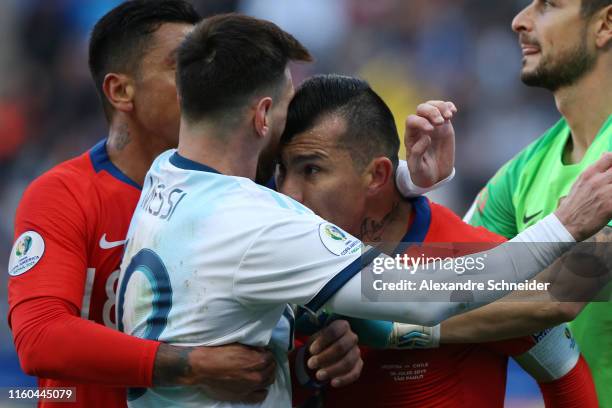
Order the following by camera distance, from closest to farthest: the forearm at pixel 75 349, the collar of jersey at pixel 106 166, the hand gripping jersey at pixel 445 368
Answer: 1. the forearm at pixel 75 349
2. the hand gripping jersey at pixel 445 368
3. the collar of jersey at pixel 106 166

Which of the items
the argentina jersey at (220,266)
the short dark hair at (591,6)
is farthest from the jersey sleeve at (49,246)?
the short dark hair at (591,6)

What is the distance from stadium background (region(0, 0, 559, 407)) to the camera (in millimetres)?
9219

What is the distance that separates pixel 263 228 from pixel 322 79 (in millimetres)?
959

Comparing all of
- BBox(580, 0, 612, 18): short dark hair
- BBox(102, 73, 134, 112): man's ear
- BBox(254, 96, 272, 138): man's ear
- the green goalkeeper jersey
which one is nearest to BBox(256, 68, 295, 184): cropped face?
BBox(254, 96, 272, 138): man's ear

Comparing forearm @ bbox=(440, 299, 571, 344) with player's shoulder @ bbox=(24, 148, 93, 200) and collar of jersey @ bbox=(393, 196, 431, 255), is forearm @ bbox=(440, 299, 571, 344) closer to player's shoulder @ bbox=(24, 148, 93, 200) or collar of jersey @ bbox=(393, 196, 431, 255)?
collar of jersey @ bbox=(393, 196, 431, 255)

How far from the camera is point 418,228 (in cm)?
350

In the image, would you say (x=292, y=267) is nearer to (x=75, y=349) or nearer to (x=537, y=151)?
(x=75, y=349)

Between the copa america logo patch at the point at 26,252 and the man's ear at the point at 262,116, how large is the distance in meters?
0.85

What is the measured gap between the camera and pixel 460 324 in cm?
332

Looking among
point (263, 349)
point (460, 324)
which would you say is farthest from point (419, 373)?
point (263, 349)

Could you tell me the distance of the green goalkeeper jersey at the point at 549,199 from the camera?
396 centimetres

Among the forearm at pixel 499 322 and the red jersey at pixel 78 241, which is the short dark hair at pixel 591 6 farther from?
the red jersey at pixel 78 241

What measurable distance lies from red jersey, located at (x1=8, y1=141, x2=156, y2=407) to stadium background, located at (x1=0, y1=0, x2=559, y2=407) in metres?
5.65

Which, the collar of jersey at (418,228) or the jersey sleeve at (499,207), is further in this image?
the jersey sleeve at (499,207)
